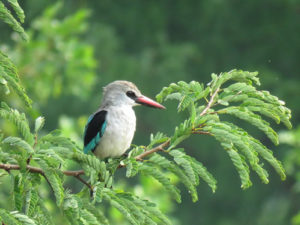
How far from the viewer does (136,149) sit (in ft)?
11.5

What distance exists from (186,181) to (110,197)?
0.40m

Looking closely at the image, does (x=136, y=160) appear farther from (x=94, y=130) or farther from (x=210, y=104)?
(x=94, y=130)

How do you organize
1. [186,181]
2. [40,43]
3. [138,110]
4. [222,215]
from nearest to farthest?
[186,181]
[40,43]
[138,110]
[222,215]

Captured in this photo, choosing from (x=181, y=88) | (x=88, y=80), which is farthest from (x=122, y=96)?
(x=88, y=80)

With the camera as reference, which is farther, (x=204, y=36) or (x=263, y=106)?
(x=204, y=36)

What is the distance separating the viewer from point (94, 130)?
4918mm

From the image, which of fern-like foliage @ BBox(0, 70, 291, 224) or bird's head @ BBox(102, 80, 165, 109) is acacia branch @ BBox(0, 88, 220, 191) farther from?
bird's head @ BBox(102, 80, 165, 109)

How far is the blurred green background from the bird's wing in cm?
1249

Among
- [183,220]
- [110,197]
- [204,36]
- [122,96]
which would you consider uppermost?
[204,36]

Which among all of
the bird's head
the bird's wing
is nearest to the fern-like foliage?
the bird's wing

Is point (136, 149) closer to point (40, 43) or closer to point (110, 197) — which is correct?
point (110, 197)

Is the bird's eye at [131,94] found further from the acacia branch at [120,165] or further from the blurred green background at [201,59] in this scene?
the blurred green background at [201,59]

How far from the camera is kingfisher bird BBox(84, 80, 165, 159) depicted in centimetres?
477

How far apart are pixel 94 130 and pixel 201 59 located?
17.3 metres
